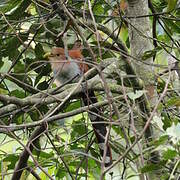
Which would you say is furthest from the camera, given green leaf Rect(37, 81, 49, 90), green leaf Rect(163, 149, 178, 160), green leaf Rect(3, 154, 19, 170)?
green leaf Rect(37, 81, 49, 90)

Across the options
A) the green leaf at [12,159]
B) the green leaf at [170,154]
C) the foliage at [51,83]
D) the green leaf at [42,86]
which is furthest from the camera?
the green leaf at [42,86]

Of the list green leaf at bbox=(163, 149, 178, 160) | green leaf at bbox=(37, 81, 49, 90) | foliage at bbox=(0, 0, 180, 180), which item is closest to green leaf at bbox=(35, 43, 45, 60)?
foliage at bbox=(0, 0, 180, 180)

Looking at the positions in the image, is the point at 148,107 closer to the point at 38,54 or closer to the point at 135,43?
the point at 135,43

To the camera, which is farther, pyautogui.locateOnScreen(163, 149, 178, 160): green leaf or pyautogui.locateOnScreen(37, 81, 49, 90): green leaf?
pyautogui.locateOnScreen(37, 81, 49, 90): green leaf

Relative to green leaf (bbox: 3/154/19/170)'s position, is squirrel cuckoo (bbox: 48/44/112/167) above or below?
above

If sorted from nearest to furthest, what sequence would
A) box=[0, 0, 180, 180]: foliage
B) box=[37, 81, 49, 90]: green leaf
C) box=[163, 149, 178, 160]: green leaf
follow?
1. box=[163, 149, 178, 160]: green leaf
2. box=[0, 0, 180, 180]: foliage
3. box=[37, 81, 49, 90]: green leaf

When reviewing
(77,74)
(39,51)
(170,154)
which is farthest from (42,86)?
(170,154)

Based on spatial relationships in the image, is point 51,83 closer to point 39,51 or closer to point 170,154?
point 39,51

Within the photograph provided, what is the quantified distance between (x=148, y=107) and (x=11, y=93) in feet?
2.34

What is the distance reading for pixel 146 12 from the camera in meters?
2.16

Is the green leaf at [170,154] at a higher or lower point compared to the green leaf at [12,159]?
higher

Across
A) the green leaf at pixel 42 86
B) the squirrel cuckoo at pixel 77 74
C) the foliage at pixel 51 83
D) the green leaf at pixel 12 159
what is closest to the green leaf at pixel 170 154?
the foliage at pixel 51 83

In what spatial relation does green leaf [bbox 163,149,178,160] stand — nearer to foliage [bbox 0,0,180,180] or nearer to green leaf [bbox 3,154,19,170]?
foliage [bbox 0,0,180,180]

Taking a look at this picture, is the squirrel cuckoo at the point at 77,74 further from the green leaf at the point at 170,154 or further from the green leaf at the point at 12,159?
the green leaf at the point at 170,154
